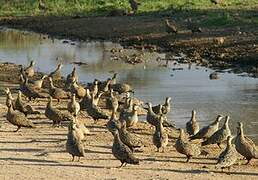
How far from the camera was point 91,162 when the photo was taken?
17.5 meters

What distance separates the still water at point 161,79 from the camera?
85.3ft

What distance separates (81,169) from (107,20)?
1555 inches

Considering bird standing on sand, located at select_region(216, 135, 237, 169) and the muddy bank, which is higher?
bird standing on sand, located at select_region(216, 135, 237, 169)

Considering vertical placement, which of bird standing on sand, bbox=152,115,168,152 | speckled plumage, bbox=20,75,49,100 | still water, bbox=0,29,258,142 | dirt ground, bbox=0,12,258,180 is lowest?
still water, bbox=0,29,258,142

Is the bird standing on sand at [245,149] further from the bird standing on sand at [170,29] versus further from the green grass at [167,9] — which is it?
the green grass at [167,9]

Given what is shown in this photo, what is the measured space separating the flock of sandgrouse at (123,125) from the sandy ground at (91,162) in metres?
0.26

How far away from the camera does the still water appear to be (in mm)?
25995

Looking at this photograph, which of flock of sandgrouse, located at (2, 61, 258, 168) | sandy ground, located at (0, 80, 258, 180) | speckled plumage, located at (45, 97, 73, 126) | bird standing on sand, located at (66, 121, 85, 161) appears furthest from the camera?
speckled plumage, located at (45, 97, 73, 126)

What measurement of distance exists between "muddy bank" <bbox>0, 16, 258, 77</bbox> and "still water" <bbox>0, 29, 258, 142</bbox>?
5.89 ft

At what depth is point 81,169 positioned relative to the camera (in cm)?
1672

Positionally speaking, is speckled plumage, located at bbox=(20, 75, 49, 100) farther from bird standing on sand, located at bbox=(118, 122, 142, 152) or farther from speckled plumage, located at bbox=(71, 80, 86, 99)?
bird standing on sand, located at bbox=(118, 122, 142, 152)

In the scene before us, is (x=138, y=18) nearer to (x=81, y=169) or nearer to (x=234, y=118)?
(x=234, y=118)

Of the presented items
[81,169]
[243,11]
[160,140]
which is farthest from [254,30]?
[81,169]

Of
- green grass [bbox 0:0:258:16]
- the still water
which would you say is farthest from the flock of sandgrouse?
green grass [bbox 0:0:258:16]
